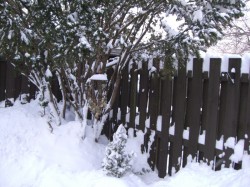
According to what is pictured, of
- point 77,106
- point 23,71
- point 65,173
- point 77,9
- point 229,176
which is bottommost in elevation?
point 65,173

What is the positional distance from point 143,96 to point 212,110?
4.78 feet

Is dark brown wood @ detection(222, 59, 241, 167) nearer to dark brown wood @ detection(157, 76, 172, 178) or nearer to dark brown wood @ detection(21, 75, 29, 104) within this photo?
dark brown wood @ detection(157, 76, 172, 178)

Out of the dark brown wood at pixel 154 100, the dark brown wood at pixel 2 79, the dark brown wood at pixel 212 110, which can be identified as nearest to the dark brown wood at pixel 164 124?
the dark brown wood at pixel 154 100

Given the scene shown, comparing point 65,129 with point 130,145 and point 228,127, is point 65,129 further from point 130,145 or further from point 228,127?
point 228,127

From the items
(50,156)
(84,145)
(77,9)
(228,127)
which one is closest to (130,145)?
(84,145)

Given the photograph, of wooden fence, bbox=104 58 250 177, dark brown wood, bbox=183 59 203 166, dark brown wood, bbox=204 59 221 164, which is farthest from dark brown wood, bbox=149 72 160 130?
dark brown wood, bbox=204 59 221 164

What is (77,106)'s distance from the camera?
559cm

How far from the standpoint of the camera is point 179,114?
16.3ft

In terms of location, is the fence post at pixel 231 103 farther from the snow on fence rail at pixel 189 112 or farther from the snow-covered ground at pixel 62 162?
the snow-covered ground at pixel 62 162

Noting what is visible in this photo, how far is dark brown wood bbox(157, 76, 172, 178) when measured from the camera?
17.0 ft

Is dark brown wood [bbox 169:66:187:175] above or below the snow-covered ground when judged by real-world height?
above

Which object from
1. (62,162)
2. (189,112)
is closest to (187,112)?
(189,112)

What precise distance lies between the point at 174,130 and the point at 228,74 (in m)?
1.17

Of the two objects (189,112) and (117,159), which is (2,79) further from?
(189,112)
